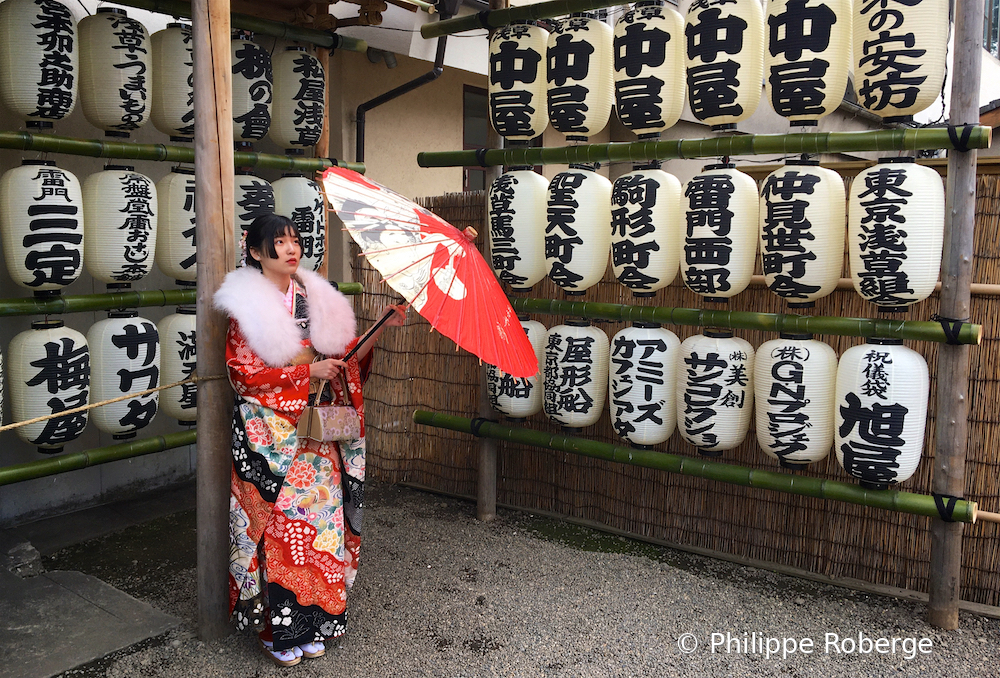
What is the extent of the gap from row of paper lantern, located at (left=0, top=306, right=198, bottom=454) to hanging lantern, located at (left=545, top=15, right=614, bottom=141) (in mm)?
2832

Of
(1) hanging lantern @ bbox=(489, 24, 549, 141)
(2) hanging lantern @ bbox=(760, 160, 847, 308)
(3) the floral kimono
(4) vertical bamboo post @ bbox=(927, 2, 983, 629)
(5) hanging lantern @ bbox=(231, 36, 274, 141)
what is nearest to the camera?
(3) the floral kimono

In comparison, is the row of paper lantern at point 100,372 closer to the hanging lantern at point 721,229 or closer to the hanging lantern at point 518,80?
the hanging lantern at point 518,80

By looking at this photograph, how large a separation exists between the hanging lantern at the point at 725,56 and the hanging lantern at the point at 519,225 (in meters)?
1.20

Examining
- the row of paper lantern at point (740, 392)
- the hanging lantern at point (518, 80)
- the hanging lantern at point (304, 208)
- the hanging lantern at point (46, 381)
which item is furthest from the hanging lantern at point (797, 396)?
the hanging lantern at point (46, 381)

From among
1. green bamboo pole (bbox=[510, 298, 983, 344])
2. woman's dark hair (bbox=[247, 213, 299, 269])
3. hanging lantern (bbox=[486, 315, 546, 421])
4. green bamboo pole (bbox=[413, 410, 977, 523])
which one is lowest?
green bamboo pole (bbox=[413, 410, 977, 523])

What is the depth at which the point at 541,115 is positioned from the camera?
16.6ft

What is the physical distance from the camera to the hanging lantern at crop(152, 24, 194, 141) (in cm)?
494

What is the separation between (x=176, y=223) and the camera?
5.05 metres

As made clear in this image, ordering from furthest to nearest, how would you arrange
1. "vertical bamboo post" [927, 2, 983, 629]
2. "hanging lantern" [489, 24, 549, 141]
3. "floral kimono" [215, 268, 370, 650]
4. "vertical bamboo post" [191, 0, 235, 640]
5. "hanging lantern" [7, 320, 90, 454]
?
"hanging lantern" [489, 24, 549, 141]
"hanging lantern" [7, 320, 90, 454]
"vertical bamboo post" [927, 2, 983, 629]
"vertical bamboo post" [191, 0, 235, 640]
"floral kimono" [215, 268, 370, 650]

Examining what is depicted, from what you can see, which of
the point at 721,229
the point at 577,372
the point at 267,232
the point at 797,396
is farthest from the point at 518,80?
the point at 797,396

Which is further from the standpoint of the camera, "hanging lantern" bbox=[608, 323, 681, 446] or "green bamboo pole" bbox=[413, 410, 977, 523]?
"hanging lantern" bbox=[608, 323, 681, 446]

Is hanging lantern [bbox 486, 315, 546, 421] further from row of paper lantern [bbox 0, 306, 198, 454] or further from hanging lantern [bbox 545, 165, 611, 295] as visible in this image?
row of paper lantern [bbox 0, 306, 198, 454]

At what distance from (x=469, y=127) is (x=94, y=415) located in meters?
5.82

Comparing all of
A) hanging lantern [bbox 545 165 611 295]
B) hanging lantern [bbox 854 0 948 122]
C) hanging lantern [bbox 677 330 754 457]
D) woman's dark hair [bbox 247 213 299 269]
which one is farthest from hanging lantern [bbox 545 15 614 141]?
woman's dark hair [bbox 247 213 299 269]
